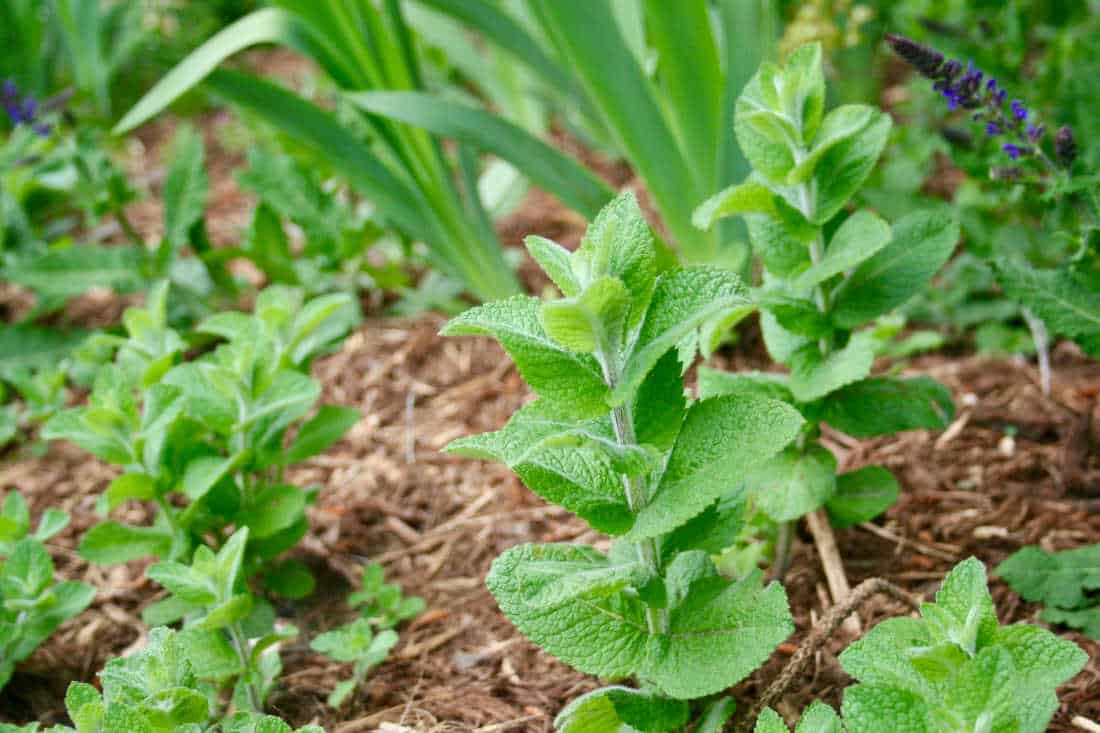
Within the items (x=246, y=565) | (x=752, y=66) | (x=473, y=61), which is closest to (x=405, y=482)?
(x=246, y=565)

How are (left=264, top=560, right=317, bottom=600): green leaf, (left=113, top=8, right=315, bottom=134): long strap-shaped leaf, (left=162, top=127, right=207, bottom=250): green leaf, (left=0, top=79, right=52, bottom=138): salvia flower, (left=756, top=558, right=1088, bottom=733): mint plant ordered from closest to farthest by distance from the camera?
(left=756, top=558, right=1088, bottom=733): mint plant → (left=264, top=560, right=317, bottom=600): green leaf → (left=113, top=8, right=315, bottom=134): long strap-shaped leaf → (left=0, top=79, right=52, bottom=138): salvia flower → (left=162, top=127, right=207, bottom=250): green leaf

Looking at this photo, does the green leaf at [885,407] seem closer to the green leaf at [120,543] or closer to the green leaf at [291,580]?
the green leaf at [291,580]

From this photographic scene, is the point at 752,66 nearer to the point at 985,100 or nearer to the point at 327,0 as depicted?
the point at 985,100

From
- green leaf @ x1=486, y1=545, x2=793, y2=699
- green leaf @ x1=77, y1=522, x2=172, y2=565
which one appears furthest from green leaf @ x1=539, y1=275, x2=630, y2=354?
green leaf @ x1=77, y1=522, x2=172, y2=565

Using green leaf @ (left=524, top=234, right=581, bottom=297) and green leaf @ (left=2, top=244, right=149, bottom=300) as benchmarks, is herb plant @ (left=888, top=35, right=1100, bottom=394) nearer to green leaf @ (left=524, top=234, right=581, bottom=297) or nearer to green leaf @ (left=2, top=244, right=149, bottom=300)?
green leaf @ (left=524, top=234, right=581, bottom=297)

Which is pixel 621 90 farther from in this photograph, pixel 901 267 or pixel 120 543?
pixel 120 543

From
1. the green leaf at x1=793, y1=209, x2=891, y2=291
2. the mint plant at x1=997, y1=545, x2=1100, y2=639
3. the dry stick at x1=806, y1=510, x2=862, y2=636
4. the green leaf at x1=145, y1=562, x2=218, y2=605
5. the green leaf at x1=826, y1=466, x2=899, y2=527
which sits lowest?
the mint plant at x1=997, y1=545, x2=1100, y2=639

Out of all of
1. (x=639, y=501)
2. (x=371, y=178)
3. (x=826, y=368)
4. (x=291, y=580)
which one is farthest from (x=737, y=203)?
(x=371, y=178)
